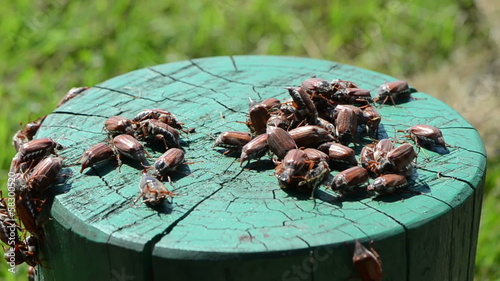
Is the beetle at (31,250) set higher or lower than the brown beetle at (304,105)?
lower

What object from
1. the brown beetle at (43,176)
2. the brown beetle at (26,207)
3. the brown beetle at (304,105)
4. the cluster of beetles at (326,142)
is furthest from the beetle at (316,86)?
the brown beetle at (26,207)

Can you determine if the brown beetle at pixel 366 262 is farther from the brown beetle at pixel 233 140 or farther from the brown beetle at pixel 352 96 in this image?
the brown beetle at pixel 352 96

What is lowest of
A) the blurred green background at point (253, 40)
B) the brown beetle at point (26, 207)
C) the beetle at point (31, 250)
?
the blurred green background at point (253, 40)

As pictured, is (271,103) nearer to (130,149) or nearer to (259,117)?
(259,117)

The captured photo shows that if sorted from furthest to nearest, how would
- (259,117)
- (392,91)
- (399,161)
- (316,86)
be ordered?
(392,91), (316,86), (259,117), (399,161)

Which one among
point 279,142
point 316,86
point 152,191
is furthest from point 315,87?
point 152,191

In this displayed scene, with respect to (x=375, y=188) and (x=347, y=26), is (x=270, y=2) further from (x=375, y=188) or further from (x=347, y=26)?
(x=375, y=188)

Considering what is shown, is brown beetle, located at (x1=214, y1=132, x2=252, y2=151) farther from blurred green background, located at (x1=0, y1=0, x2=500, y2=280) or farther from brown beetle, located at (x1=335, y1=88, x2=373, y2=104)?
blurred green background, located at (x1=0, y1=0, x2=500, y2=280)
